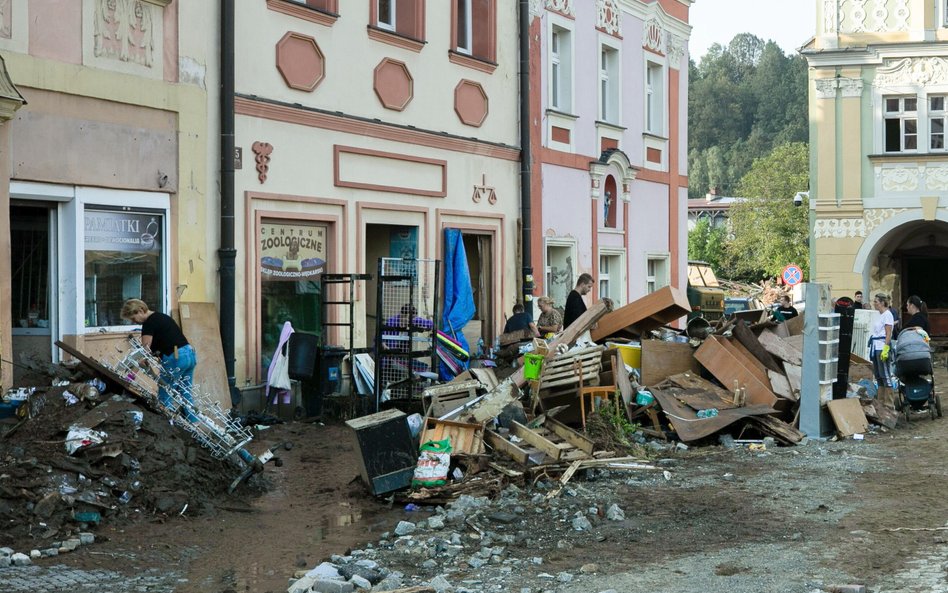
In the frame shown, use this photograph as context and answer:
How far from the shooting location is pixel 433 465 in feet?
34.2

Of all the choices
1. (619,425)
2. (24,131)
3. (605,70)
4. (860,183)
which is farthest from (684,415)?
(860,183)

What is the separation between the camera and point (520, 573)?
7.73m

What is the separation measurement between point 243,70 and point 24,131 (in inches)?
130

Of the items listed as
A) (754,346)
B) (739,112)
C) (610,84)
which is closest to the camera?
(754,346)

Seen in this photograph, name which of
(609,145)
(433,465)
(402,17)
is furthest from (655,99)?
(433,465)

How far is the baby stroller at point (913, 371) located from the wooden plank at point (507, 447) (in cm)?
746

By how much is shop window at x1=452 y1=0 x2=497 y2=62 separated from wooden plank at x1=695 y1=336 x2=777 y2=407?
6405mm

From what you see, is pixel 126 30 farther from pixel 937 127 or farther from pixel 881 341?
pixel 937 127

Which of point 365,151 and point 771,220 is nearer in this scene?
point 365,151

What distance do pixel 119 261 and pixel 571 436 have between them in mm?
5134

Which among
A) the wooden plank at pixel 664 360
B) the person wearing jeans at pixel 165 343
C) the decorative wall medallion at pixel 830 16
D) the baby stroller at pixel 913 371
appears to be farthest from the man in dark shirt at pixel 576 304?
the decorative wall medallion at pixel 830 16

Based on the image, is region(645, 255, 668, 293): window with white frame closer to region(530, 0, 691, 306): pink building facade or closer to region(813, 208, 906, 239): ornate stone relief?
region(530, 0, 691, 306): pink building facade

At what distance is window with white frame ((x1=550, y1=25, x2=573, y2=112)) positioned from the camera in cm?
2147

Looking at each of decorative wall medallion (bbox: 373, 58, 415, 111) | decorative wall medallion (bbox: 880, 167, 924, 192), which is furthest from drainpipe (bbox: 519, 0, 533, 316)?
decorative wall medallion (bbox: 880, 167, 924, 192)
